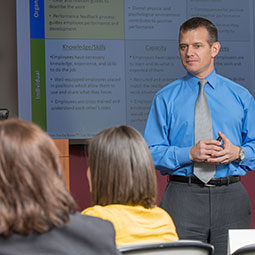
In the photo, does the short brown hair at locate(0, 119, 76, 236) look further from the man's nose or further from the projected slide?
the projected slide

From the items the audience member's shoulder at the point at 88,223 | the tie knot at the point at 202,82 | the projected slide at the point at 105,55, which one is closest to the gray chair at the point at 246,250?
the audience member's shoulder at the point at 88,223

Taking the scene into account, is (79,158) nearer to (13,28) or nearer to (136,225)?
(13,28)

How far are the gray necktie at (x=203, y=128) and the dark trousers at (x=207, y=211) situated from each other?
7 centimetres

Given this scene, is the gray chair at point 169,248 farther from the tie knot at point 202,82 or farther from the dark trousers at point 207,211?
the tie knot at point 202,82

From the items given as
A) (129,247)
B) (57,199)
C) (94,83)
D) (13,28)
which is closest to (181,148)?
(129,247)

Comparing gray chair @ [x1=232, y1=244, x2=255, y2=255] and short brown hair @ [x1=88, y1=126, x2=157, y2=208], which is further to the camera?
short brown hair @ [x1=88, y1=126, x2=157, y2=208]

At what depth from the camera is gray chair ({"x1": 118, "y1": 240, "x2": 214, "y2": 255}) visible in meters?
1.47

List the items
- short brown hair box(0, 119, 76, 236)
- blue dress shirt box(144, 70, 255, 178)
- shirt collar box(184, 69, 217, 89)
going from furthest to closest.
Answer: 1. shirt collar box(184, 69, 217, 89)
2. blue dress shirt box(144, 70, 255, 178)
3. short brown hair box(0, 119, 76, 236)

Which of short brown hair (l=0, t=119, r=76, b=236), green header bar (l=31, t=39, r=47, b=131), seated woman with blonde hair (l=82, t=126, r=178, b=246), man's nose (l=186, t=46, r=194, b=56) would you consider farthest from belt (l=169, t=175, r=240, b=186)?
green header bar (l=31, t=39, r=47, b=131)

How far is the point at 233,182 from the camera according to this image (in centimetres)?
266

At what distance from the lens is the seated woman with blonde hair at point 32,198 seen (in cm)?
120

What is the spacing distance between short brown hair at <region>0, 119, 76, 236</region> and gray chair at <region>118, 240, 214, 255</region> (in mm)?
310

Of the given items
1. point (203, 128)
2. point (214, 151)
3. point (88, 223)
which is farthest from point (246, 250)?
point (203, 128)

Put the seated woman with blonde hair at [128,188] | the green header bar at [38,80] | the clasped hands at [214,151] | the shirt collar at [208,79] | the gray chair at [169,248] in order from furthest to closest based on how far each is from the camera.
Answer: the green header bar at [38,80], the shirt collar at [208,79], the clasped hands at [214,151], the seated woman with blonde hair at [128,188], the gray chair at [169,248]
